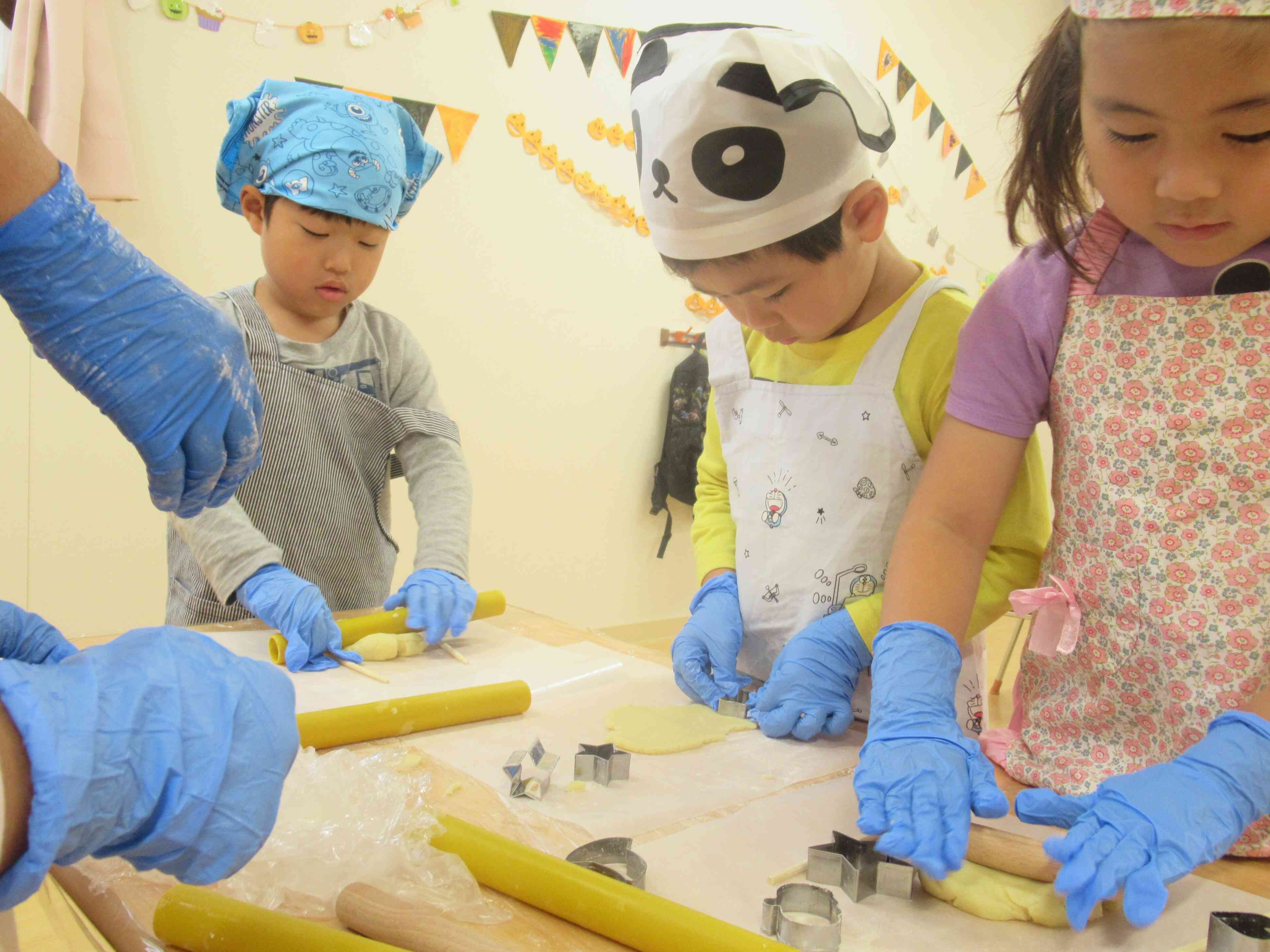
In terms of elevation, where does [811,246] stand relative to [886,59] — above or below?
below

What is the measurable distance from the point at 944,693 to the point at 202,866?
0.59 metres

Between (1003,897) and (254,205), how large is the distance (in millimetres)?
1336

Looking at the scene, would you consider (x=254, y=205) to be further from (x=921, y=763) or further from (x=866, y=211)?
(x=921, y=763)

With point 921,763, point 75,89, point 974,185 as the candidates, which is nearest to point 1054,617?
point 921,763

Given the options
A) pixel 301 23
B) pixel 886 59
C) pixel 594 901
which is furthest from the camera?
pixel 886 59

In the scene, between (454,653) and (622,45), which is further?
(622,45)

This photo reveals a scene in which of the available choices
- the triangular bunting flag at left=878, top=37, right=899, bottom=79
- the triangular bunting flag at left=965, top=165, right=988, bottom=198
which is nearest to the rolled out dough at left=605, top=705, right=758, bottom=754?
the triangular bunting flag at left=878, top=37, right=899, bottom=79

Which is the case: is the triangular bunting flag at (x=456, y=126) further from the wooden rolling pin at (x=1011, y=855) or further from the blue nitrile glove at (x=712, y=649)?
the wooden rolling pin at (x=1011, y=855)

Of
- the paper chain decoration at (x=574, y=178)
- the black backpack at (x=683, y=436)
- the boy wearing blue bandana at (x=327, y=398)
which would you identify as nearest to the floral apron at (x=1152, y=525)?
the boy wearing blue bandana at (x=327, y=398)

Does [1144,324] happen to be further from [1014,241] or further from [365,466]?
[365,466]

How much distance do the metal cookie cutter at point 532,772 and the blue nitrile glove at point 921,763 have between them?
267 millimetres

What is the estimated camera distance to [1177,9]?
649 mm

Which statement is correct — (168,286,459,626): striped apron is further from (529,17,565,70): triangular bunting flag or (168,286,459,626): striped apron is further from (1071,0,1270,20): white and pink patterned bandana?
(529,17,565,70): triangular bunting flag

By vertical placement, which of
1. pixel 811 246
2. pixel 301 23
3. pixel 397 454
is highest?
pixel 301 23
